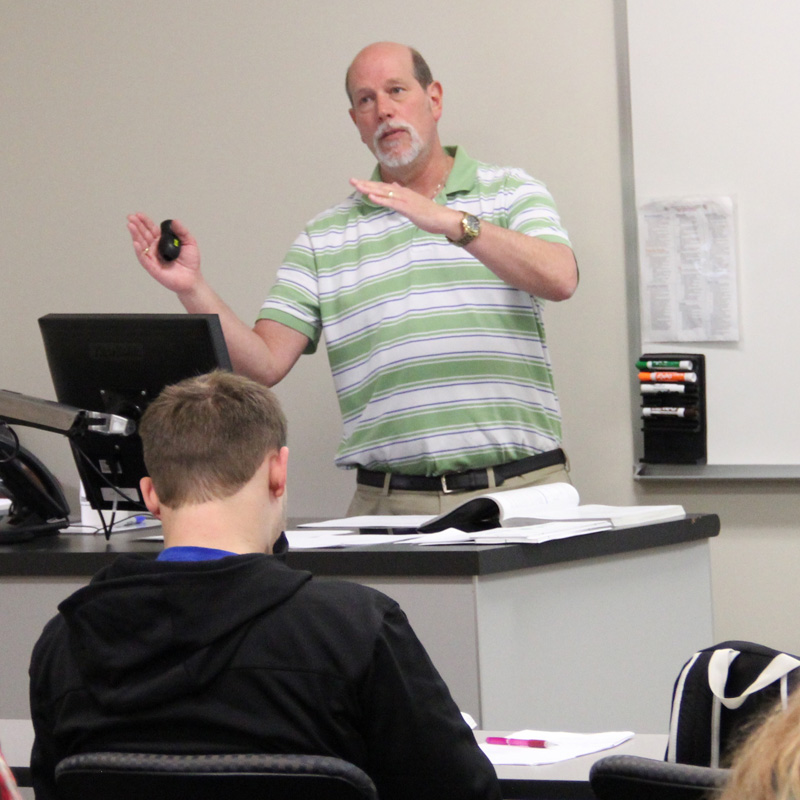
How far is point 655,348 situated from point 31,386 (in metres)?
2.02

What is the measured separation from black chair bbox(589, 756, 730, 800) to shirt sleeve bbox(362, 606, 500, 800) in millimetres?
291

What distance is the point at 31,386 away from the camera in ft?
12.8

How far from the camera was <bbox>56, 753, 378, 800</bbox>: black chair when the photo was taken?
1019mm

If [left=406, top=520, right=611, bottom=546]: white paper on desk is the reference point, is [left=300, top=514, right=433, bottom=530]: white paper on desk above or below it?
below

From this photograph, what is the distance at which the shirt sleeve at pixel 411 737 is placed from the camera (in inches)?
49.0

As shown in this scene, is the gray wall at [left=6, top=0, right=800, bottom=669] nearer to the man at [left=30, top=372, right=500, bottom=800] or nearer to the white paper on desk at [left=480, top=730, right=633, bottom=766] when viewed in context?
the white paper on desk at [left=480, top=730, right=633, bottom=766]

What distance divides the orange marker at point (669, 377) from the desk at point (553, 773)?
1.83 meters

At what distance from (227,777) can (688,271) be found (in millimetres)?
2454

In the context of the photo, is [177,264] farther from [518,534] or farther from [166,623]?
[166,623]

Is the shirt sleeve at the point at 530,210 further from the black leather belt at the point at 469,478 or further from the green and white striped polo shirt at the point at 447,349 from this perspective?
the black leather belt at the point at 469,478

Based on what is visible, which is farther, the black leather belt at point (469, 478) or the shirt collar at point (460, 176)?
the shirt collar at point (460, 176)

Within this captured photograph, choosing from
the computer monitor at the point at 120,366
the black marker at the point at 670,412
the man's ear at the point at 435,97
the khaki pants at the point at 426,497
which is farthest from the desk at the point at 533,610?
the man's ear at the point at 435,97

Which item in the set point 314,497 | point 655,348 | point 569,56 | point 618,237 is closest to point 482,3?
point 569,56

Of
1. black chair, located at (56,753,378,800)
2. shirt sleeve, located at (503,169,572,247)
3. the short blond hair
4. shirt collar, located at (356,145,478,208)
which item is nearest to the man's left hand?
shirt sleeve, located at (503,169,572,247)
